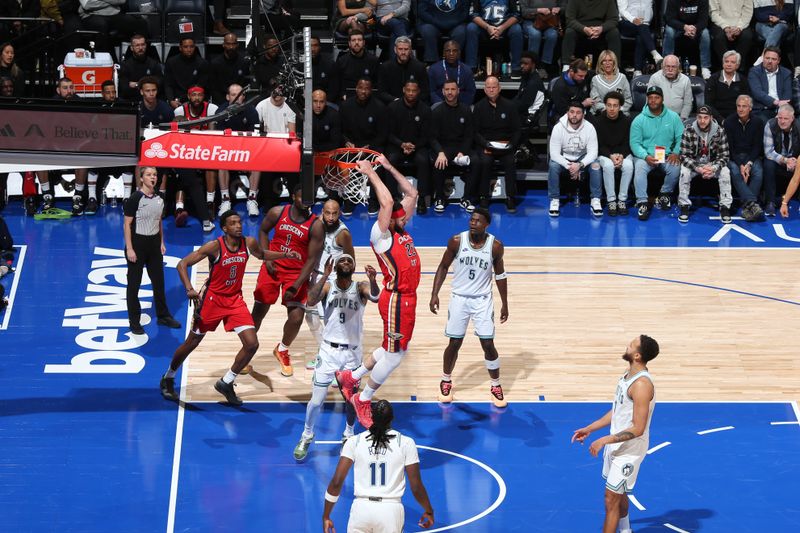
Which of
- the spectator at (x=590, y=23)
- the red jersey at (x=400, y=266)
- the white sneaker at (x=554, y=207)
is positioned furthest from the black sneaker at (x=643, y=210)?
the red jersey at (x=400, y=266)

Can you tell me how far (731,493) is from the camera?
1166cm

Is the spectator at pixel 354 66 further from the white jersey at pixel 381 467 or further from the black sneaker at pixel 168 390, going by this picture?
the white jersey at pixel 381 467

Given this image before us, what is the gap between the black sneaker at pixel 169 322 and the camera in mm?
15305

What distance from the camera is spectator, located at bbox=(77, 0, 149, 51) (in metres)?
21.2

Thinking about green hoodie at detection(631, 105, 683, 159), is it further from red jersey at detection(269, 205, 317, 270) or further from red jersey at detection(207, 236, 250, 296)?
red jersey at detection(207, 236, 250, 296)

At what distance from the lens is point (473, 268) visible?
13031 mm

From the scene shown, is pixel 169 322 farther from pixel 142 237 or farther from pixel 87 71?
pixel 87 71

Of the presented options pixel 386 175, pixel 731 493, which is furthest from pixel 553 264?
pixel 731 493

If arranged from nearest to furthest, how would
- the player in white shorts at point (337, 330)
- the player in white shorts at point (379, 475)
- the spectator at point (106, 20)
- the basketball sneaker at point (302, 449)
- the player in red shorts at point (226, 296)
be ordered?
the player in white shorts at point (379, 475), the player in white shorts at point (337, 330), the basketball sneaker at point (302, 449), the player in red shorts at point (226, 296), the spectator at point (106, 20)

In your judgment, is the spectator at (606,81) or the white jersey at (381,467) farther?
the spectator at (606,81)

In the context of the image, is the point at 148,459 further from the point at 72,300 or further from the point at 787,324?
the point at 787,324

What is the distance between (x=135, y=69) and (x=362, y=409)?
9.94 m

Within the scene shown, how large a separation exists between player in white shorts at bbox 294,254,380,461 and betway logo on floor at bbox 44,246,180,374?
2939 millimetres

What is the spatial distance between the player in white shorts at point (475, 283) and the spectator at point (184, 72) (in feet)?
27.9
